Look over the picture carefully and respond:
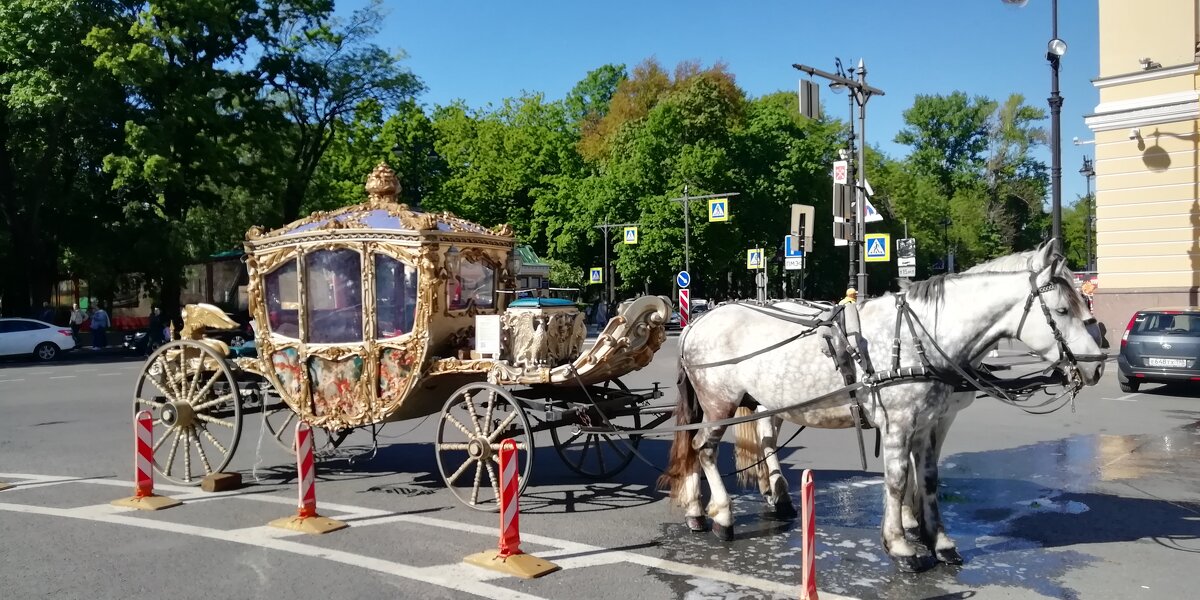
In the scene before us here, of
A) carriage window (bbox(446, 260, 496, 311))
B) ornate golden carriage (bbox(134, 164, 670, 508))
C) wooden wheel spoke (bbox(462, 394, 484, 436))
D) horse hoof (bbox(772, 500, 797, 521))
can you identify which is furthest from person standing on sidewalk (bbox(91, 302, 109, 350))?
horse hoof (bbox(772, 500, 797, 521))

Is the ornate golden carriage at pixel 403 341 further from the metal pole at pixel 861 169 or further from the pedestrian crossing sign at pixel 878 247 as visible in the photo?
the pedestrian crossing sign at pixel 878 247

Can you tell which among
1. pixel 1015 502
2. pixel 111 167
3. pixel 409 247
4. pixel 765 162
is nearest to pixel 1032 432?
pixel 1015 502

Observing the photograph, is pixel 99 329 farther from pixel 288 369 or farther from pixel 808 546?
pixel 808 546

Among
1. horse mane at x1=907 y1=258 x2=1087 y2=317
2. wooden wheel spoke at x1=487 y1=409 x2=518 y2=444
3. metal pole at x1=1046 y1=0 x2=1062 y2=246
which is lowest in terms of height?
wooden wheel spoke at x1=487 y1=409 x2=518 y2=444

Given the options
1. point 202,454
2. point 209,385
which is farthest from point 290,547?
point 209,385

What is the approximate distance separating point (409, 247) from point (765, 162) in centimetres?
3967

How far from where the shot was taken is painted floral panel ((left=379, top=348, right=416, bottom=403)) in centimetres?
783

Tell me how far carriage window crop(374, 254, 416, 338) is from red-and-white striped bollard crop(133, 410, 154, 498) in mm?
2191

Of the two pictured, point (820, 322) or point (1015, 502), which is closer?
point (820, 322)

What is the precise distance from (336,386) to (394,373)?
648mm

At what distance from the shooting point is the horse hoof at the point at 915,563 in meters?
5.62

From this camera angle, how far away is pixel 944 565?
19.0 ft

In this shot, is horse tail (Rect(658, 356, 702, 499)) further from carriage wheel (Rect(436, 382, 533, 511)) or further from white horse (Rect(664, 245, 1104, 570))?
carriage wheel (Rect(436, 382, 533, 511))

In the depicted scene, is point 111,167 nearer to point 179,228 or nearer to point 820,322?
point 179,228
